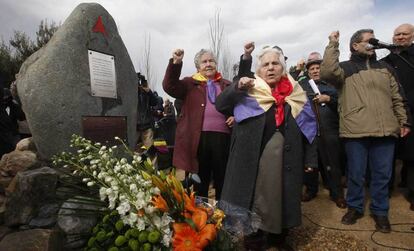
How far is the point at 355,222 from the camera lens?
12.0 ft

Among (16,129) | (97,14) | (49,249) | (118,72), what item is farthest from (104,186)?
(16,129)

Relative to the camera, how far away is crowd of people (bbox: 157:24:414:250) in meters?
2.82

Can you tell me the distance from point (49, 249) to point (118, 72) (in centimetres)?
178

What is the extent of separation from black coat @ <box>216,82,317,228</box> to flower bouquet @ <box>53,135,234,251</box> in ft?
4.33

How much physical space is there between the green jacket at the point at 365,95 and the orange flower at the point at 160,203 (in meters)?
2.63

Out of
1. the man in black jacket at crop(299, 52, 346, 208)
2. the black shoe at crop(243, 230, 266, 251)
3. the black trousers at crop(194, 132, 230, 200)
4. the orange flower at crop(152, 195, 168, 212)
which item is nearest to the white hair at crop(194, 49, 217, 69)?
the black trousers at crop(194, 132, 230, 200)

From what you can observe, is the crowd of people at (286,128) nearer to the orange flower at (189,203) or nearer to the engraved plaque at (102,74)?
the engraved plaque at (102,74)

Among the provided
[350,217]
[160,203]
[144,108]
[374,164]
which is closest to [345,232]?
[350,217]

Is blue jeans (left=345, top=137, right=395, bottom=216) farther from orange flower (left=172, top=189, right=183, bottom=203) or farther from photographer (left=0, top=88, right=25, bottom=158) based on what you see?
photographer (left=0, top=88, right=25, bottom=158)

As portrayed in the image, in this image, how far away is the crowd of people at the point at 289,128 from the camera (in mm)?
2824

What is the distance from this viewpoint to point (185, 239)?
4.41ft

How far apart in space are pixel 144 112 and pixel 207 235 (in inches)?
182

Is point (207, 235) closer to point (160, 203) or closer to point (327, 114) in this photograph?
point (160, 203)

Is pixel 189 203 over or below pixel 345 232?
over
